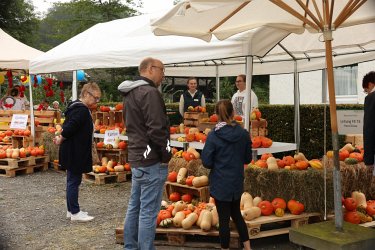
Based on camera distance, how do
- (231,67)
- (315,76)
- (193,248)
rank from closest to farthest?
(193,248), (231,67), (315,76)

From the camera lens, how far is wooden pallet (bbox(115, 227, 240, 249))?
4921mm

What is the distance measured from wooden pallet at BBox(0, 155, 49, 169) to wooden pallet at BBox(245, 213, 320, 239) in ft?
21.1

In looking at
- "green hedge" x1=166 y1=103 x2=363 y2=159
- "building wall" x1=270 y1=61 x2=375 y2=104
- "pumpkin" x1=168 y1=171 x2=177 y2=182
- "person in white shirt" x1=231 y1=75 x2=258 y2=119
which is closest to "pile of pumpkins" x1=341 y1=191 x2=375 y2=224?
"pumpkin" x1=168 y1=171 x2=177 y2=182

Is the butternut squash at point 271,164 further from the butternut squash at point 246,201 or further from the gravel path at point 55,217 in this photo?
the gravel path at point 55,217

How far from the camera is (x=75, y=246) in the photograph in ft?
16.8

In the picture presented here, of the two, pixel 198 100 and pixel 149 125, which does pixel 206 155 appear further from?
pixel 198 100

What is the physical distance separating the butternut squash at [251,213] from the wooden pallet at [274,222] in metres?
0.05

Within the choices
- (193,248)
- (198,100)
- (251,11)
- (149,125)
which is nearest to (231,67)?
(198,100)

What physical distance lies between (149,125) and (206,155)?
0.77 m

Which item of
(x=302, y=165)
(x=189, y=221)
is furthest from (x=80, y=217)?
(x=302, y=165)

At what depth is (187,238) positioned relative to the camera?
5.25m

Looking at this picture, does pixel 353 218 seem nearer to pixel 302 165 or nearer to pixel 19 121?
pixel 302 165

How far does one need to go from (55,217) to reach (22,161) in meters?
4.12

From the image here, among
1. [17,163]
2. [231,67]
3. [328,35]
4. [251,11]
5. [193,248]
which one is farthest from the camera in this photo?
[231,67]
